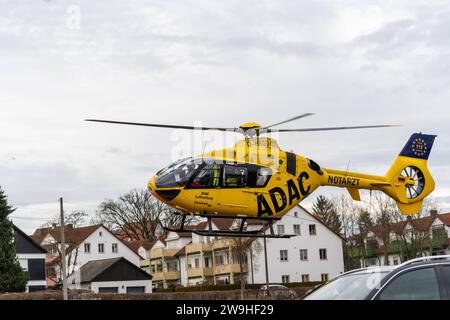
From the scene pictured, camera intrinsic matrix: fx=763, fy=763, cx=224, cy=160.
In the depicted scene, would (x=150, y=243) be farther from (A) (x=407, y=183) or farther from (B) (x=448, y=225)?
(A) (x=407, y=183)

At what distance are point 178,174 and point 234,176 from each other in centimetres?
203

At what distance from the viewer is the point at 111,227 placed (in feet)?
360

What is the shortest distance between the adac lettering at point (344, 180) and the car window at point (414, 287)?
20827mm

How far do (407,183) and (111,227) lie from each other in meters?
78.9

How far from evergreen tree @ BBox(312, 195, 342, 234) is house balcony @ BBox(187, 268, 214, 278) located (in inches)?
977

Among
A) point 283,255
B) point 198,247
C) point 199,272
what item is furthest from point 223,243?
point 199,272

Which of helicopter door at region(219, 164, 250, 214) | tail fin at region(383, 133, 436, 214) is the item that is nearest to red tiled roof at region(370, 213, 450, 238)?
tail fin at region(383, 133, 436, 214)

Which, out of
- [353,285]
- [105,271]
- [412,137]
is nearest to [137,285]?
[105,271]

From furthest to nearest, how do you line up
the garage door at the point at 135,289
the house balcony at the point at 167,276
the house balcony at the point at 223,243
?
the house balcony at the point at 167,276
the house balcony at the point at 223,243
the garage door at the point at 135,289

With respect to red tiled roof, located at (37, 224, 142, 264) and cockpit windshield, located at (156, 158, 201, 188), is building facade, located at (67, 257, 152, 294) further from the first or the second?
cockpit windshield, located at (156, 158, 201, 188)

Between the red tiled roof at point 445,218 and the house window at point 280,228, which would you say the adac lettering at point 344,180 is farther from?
the red tiled roof at point 445,218

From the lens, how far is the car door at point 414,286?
10555mm

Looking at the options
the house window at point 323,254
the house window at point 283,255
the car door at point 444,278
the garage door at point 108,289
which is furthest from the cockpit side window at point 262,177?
the house window at point 323,254

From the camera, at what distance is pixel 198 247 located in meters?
103
